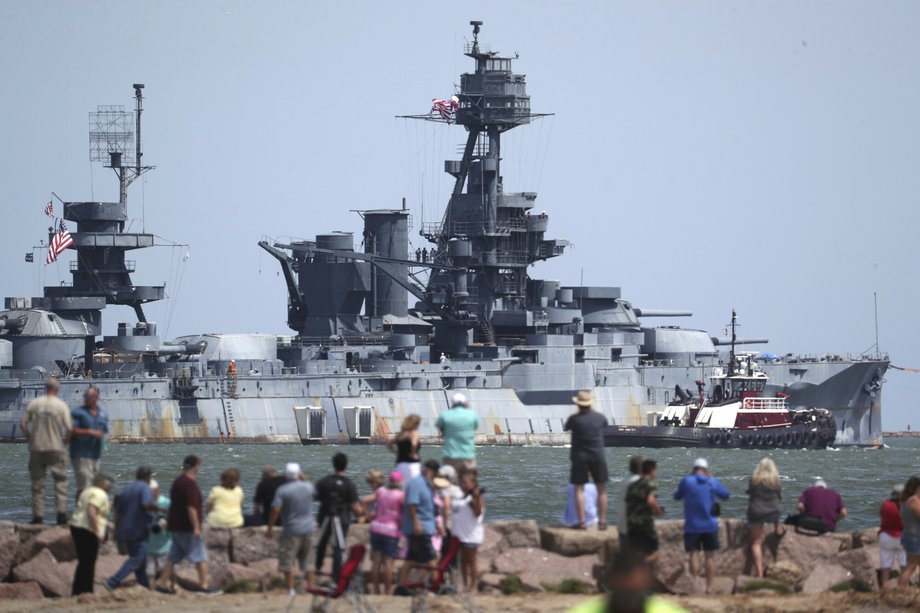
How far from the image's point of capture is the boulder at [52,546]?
20359 millimetres

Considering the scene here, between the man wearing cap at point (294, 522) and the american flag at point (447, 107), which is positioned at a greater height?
the american flag at point (447, 107)

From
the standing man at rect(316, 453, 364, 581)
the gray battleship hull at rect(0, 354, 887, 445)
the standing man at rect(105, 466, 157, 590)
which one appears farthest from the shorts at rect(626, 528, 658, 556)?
the gray battleship hull at rect(0, 354, 887, 445)

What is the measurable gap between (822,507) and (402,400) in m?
53.3

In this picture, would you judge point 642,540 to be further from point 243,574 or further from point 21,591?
point 21,591

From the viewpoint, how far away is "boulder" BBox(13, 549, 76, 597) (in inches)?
762

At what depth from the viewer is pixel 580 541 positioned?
2005 cm

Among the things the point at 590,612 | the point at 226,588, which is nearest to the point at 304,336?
the point at 226,588

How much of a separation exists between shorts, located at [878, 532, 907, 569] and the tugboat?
48.9 m

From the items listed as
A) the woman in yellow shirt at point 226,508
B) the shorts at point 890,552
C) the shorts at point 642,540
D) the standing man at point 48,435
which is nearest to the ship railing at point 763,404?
the shorts at point 890,552

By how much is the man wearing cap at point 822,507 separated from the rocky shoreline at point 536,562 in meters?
0.40

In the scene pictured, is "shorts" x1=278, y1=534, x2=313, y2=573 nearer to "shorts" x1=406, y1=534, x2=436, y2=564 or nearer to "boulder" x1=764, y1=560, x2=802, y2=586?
"shorts" x1=406, y1=534, x2=436, y2=564

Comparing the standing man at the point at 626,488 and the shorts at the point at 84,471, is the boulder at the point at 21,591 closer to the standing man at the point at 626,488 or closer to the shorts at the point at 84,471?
the shorts at the point at 84,471

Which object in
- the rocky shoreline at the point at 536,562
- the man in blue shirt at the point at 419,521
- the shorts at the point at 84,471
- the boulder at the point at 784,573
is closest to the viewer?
the man in blue shirt at the point at 419,521

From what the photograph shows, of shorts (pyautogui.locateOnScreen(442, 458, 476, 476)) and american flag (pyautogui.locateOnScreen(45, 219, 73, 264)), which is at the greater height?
american flag (pyautogui.locateOnScreen(45, 219, 73, 264))
